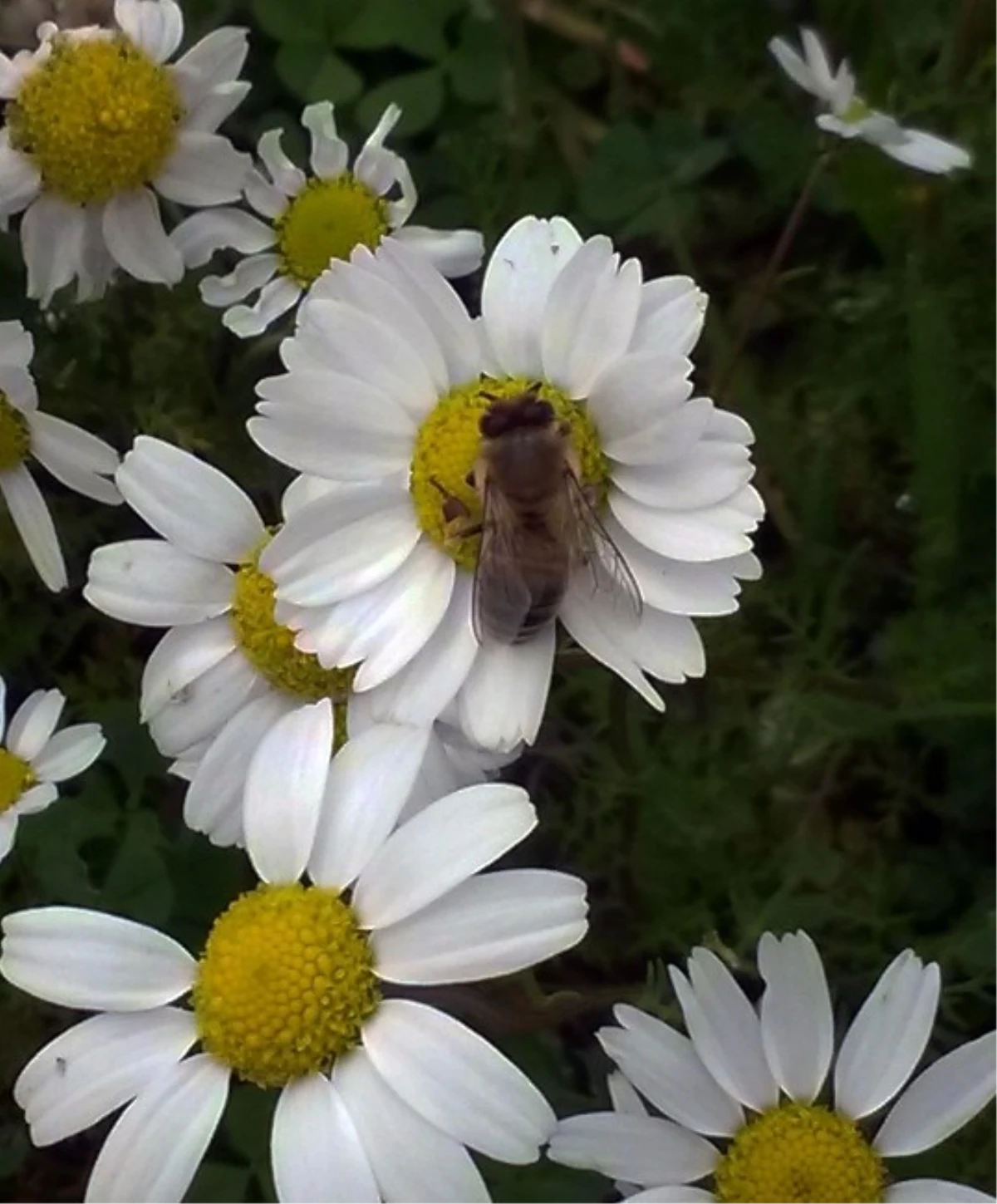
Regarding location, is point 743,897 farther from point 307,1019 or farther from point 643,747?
point 307,1019

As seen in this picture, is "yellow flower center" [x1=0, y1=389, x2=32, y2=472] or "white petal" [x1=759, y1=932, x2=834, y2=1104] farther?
"yellow flower center" [x1=0, y1=389, x2=32, y2=472]

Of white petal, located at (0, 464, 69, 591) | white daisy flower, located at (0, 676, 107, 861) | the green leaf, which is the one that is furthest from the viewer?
the green leaf

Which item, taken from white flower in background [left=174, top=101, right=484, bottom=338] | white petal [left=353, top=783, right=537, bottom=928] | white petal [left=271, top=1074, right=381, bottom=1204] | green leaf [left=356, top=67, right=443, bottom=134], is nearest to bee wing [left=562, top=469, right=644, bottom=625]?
white petal [left=353, top=783, right=537, bottom=928]

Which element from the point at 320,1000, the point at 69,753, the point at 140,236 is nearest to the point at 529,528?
the point at 320,1000

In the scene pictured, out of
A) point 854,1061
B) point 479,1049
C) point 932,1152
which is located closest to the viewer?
point 479,1049

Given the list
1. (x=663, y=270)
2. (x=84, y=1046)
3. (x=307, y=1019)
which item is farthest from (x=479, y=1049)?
(x=663, y=270)

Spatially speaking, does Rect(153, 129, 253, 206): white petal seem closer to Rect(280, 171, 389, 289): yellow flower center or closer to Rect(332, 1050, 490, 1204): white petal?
Rect(280, 171, 389, 289): yellow flower center

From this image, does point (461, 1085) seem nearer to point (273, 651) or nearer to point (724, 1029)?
point (724, 1029)
